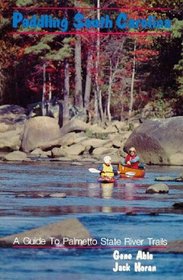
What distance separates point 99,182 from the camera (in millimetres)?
36125

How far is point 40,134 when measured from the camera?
57.6 metres

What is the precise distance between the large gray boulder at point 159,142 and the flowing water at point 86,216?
4.15 metres

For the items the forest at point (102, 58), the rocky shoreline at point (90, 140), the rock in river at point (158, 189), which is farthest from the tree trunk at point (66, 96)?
the rock in river at point (158, 189)

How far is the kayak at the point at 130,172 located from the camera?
38.4 meters

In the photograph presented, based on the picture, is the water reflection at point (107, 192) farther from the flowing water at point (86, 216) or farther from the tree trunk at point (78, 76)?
the tree trunk at point (78, 76)

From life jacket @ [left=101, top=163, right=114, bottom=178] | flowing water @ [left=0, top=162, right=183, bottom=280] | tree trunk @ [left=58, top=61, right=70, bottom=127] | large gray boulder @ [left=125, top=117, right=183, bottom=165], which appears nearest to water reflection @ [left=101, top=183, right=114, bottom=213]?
flowing water @ [left=0, top=162, right=183, bottom=280]

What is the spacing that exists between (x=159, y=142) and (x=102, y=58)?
19787 mm

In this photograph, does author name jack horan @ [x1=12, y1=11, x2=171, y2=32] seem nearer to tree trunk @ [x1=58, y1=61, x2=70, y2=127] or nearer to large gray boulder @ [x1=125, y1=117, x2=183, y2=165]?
tree trunk @ [x1=58, y1=61, x2=70, y2=127]

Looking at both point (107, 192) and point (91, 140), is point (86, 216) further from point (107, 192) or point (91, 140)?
point (91, 140)

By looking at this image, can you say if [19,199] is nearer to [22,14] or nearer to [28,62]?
[22,14]

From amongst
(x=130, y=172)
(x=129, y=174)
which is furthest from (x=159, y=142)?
(x=130, y=172)

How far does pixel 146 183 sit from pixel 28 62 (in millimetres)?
36465

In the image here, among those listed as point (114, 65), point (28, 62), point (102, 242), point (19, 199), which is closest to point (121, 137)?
point (114, 65)

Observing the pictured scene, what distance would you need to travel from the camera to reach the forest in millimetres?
61938
